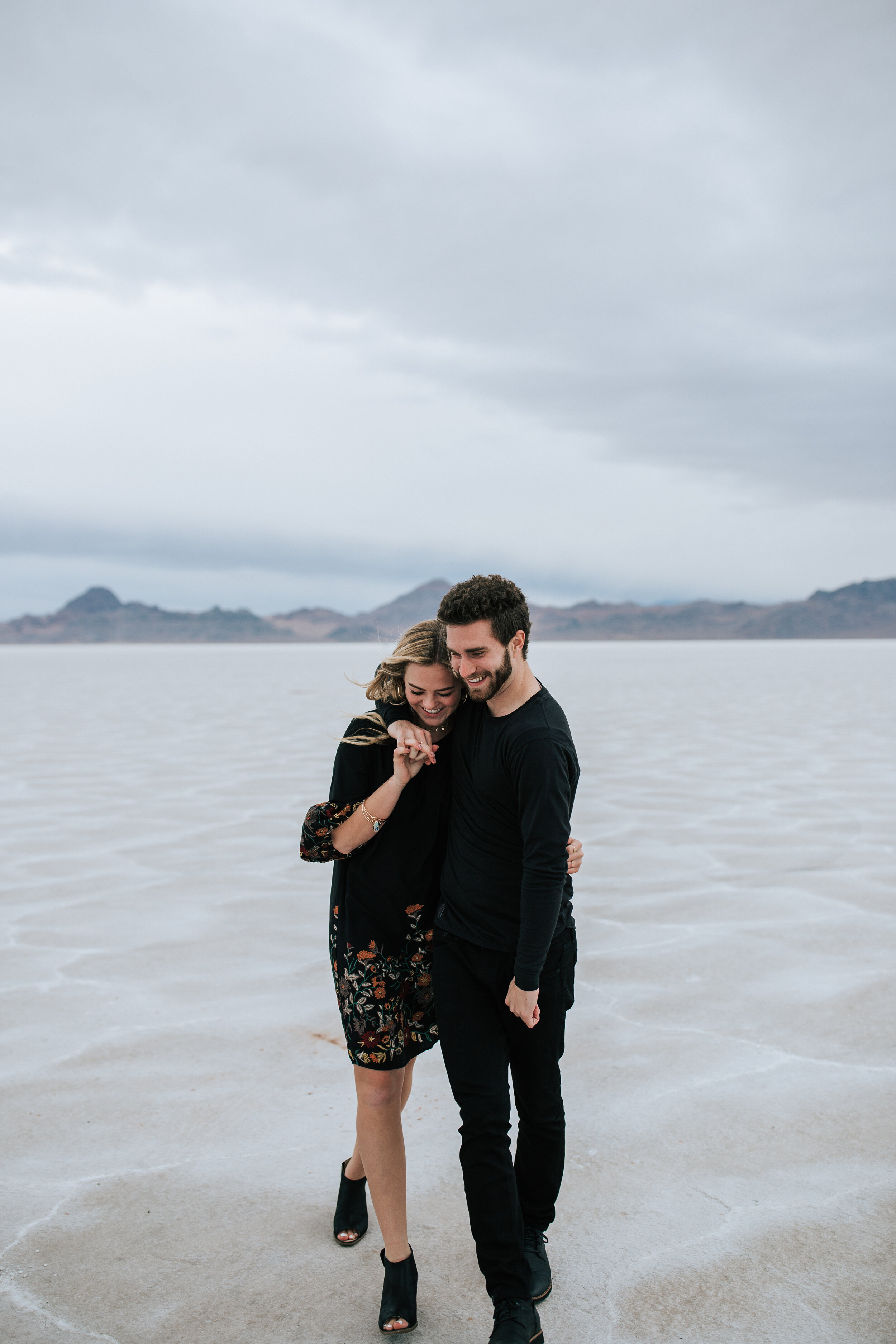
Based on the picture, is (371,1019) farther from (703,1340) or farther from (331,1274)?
(703,1340)

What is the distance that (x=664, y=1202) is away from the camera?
2854mm

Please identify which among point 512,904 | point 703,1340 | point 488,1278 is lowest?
point 703,1340

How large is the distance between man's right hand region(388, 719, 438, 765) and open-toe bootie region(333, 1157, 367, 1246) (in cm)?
120

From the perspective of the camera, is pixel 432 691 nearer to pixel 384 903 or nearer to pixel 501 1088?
pixel 384 903

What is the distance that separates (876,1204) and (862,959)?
2.13 meters

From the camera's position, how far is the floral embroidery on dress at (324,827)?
7.98ft

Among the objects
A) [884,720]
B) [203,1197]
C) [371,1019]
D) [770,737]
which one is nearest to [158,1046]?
[203,1197]

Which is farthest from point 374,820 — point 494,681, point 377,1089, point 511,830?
point 377,1089

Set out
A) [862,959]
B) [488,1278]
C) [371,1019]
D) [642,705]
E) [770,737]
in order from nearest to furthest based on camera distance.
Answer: [488,1278], [371,1019], [862,959], [770,737], [642,705]

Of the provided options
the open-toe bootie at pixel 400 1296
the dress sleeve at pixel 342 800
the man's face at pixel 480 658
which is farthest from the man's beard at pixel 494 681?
the open-toe bootie at pixel 400 1296

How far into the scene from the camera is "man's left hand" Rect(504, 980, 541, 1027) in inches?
91.4

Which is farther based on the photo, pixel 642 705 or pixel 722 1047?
pixel 642 705

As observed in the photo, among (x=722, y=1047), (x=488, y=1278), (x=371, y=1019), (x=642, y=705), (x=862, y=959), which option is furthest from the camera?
(x=642, y=705)

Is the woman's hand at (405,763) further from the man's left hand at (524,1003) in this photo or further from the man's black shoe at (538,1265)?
the man's black shoe at (538,1265)
